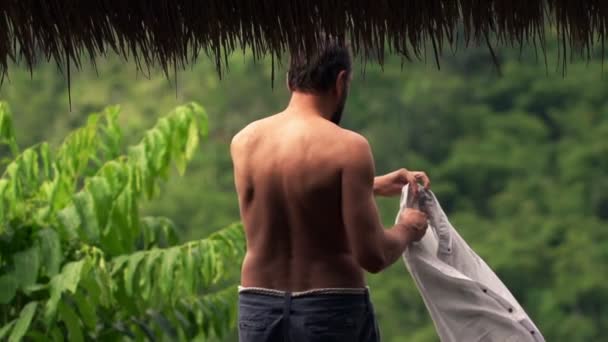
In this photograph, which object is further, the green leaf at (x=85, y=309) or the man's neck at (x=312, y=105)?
the green leaf at (x=85, y=309)

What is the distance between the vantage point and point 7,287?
3.96 meters

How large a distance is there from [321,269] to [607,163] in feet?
77.1

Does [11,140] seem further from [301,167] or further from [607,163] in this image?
[607,163]

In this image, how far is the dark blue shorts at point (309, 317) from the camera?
301cm

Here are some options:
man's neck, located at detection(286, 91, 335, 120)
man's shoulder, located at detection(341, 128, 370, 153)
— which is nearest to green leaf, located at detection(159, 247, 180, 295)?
man's neck, located at detection(286, 91, 335, 120)

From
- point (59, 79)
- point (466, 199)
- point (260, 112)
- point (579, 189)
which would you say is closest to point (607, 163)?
point (579, 189)

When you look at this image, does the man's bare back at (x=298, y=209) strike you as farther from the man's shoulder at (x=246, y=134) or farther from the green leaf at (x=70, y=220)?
the green leaf at (x=70, y=220)

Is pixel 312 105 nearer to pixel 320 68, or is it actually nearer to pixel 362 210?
pixel 320 68

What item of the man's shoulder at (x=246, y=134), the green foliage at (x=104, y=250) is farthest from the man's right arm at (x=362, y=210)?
the green foliage at (x=104, y=250)

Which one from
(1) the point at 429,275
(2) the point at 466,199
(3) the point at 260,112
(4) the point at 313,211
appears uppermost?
(4) the point at 313,211

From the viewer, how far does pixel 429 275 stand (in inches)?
130

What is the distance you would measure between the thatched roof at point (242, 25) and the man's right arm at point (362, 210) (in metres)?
0.27

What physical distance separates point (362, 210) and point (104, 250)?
146 cm

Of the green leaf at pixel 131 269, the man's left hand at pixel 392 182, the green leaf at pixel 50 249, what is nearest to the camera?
the man's left hand at pixel 392 182
